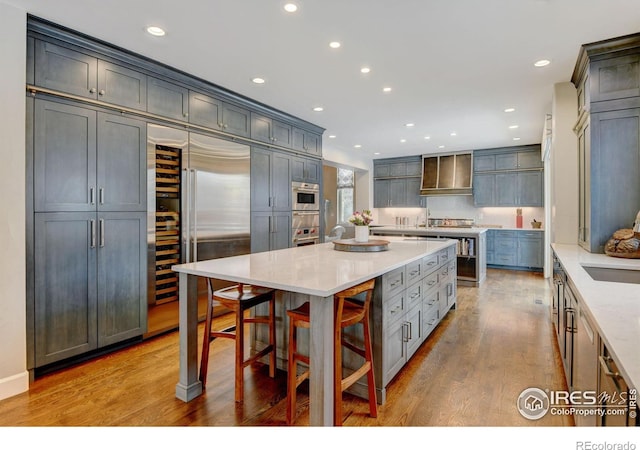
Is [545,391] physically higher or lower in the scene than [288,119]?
lower

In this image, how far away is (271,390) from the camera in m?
2.35

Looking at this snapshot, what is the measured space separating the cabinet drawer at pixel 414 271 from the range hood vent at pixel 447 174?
5304 mm

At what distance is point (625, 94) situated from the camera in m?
2.81

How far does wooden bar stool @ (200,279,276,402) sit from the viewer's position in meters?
2.23

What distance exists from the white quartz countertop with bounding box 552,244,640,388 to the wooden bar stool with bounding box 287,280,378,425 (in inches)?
40.9

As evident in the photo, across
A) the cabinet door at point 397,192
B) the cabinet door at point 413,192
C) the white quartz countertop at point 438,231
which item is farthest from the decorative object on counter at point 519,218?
the cabinet door at point 397,192

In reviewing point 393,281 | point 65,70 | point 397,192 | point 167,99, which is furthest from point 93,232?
point 397,192

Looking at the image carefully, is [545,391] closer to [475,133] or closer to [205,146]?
[205,146]

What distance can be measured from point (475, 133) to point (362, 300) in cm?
485

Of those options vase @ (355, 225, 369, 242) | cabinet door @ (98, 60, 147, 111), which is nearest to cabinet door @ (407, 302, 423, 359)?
vase @ (355, 225, 369, 242)

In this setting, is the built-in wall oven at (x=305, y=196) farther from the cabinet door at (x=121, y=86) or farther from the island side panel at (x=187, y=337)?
the island side panel at (x=187, y=337)

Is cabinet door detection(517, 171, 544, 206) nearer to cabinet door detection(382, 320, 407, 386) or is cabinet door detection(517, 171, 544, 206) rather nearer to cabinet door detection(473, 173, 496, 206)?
cabinet door detection(473, 173, 496, 206)

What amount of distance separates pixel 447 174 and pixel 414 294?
5.71 metres

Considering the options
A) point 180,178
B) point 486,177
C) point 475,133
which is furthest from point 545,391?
point 486,177
